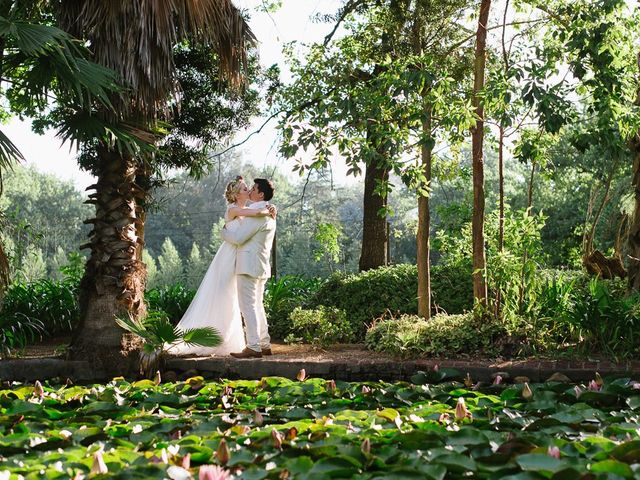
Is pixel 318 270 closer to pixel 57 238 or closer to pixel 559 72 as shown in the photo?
pixel 57 238

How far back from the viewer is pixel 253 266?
8.35 meters

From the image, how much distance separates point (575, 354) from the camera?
761 cm

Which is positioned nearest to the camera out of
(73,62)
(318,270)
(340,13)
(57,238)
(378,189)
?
(73,62)

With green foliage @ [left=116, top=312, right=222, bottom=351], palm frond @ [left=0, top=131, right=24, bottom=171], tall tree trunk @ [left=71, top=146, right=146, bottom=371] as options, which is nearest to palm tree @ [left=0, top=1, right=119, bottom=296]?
palm frond @ [left=0, top=131, right=24, bottom=171]

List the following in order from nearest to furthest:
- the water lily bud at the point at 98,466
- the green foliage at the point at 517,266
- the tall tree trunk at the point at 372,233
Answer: the water lily bud at the point at 98,466
the green foliage at the point at 517,266
the tall tree trunk at the point at 372,233

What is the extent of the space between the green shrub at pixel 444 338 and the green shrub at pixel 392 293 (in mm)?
3126

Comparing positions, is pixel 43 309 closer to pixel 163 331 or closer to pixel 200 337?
pixel 163 331

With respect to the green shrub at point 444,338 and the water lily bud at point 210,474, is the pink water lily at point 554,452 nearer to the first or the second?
the water lily bud at point 210,474

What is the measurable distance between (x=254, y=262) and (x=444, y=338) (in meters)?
2.01

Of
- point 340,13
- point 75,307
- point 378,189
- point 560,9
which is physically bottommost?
point 75,307

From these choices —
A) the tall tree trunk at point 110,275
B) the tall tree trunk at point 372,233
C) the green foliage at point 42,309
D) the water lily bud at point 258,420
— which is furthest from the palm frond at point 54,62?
the tall tree trunk at point 372,233

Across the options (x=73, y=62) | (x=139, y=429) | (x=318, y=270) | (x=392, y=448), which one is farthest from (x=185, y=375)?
(x=318, y=270)

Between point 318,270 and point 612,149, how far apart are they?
4103 centimetres

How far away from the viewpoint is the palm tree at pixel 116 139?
7652 mm
